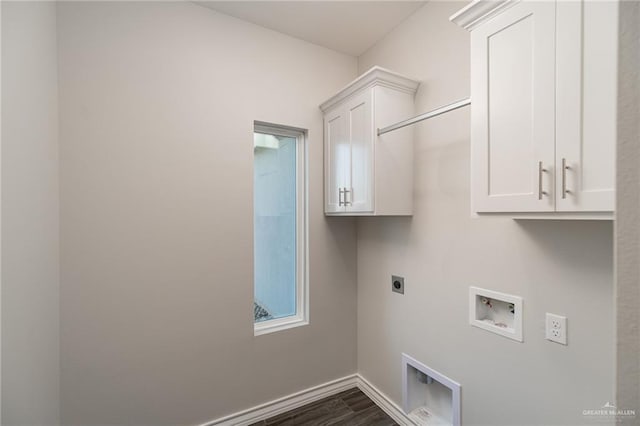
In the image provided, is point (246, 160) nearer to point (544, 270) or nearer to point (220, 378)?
point (220, 378)

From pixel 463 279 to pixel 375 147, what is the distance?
92 cm

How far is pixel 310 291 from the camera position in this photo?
7.10ft

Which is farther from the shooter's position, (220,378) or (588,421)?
(220,378)

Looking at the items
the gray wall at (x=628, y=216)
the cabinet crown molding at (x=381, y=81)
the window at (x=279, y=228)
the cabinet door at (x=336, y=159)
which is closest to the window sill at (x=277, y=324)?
the window at (x=279, y=228)

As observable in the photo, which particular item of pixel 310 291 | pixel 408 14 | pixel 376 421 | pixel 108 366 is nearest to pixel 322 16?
pixel 408 14

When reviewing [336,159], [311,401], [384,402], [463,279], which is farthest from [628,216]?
[311,401]

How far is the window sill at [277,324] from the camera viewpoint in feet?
6.54

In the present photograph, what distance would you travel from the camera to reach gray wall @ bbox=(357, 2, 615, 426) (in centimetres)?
110

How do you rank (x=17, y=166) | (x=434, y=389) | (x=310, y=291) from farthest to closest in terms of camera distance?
(x=310, y=291) → (x=434, y=389) → (x=17, y=166)

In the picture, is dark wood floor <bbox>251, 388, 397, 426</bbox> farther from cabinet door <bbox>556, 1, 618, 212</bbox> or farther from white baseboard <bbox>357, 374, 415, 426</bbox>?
cabinet door <bbox>556, 1, 618, 212</bbox>

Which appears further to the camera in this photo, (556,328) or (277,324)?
(277,324)

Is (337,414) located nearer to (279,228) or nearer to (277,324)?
(277,324)

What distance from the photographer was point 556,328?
117 cm

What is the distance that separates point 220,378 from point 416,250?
1.57 m
